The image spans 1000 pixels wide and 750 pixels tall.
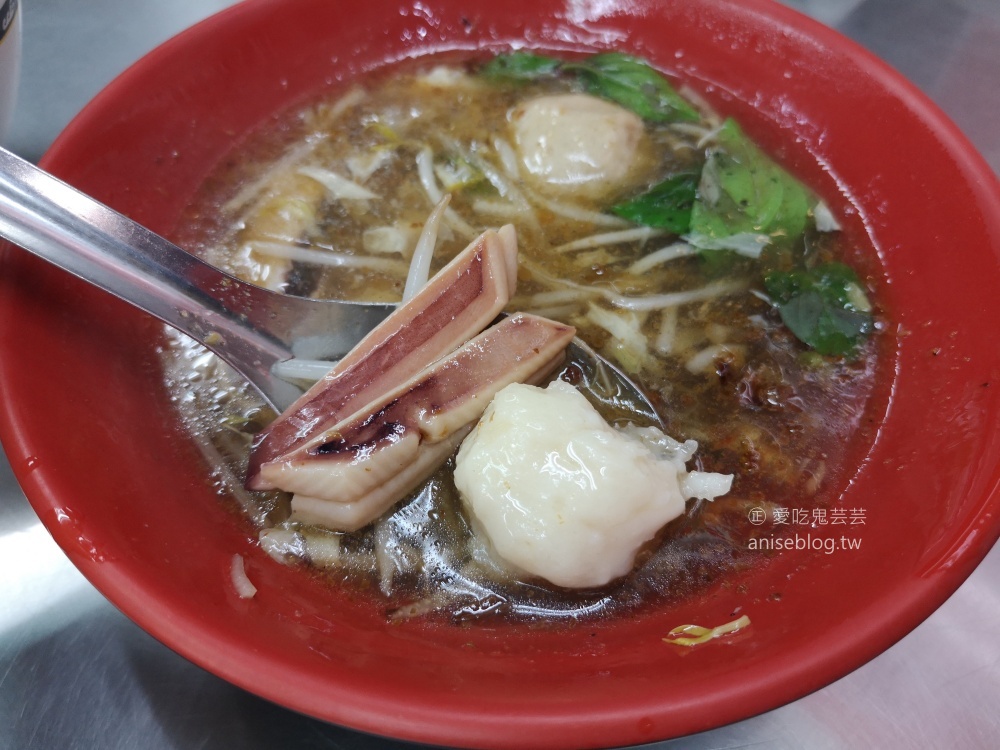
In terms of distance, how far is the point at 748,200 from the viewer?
1655 millimetres

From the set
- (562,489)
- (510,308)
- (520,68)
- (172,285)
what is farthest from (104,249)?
(520,68)

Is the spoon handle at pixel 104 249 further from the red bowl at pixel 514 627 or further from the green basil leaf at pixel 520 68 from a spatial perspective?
the green basil leaf at pixel 520 68

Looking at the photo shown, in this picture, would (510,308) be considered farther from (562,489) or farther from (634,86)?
(634,86)

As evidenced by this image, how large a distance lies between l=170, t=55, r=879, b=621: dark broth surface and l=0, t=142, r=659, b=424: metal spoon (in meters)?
0.08

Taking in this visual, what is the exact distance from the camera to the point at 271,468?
3.92ft

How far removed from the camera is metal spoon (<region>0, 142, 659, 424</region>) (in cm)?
121

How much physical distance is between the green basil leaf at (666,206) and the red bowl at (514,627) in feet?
0.94

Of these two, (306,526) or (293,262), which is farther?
(293,262)

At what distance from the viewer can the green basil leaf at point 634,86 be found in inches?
72.2

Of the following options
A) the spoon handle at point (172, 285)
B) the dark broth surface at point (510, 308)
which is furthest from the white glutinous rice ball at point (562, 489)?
the spoon handle at point (172, 285)

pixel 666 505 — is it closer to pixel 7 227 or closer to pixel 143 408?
pixel 143 408

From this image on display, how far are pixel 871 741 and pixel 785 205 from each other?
1.15m

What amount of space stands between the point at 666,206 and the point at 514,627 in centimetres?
104

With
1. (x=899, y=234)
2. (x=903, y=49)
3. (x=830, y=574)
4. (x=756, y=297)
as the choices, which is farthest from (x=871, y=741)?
(x=903, y=49)
